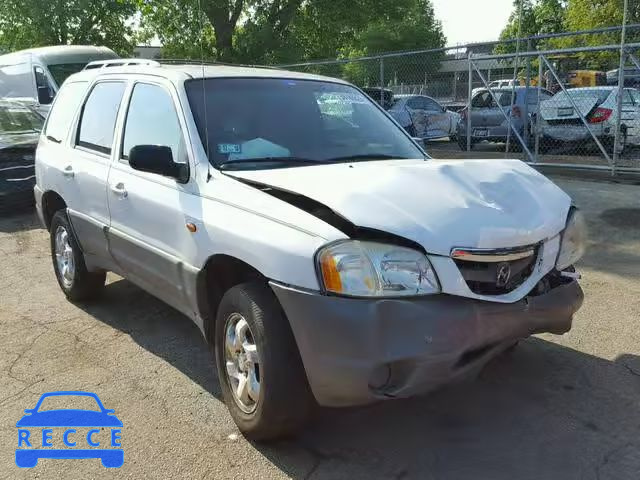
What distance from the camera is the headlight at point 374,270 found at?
8.98ft

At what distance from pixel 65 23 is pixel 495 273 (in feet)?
89.4

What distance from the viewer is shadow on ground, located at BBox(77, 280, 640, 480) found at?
2980 millimetres

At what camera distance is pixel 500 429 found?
10.8 ft

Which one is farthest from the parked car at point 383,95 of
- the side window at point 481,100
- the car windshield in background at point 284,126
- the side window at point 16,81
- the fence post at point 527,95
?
the car windshield in background at point 284,126

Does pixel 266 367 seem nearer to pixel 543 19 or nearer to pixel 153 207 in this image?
pixel 153 207

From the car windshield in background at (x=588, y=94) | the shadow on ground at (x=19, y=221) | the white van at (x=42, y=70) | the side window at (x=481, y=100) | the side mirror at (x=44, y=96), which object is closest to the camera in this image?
the shadow on ground at (x=19, y=221)

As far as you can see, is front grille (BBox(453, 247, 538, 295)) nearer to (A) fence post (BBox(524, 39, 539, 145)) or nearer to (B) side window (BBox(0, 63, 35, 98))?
(A) fence post (BBox(524, 39, 539, 145))

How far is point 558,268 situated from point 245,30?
19.5m

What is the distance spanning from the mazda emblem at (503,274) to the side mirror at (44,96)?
13.2m

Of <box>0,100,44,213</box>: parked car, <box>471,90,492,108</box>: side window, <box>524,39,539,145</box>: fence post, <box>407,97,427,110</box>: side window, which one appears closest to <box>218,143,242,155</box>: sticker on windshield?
<box>0,100,44,213</box>: parked car

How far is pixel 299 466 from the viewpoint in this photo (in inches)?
120

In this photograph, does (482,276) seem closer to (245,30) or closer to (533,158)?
(533,158)

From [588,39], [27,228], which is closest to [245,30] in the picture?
[588,39]

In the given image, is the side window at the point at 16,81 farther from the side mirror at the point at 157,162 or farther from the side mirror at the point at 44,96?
the side mirror at the point at 157,162
